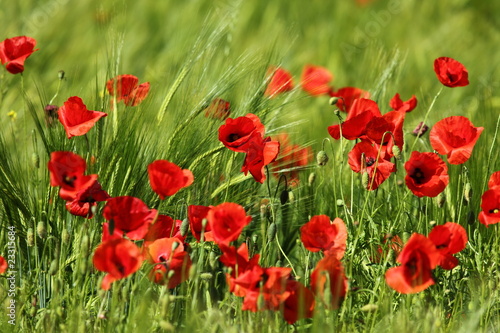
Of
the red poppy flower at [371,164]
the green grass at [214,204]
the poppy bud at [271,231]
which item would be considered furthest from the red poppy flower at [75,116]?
the red poppy flower at [371,164]

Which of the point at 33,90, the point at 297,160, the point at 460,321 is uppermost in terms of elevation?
the point at 33,90

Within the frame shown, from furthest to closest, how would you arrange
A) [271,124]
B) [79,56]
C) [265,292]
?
[79,56] → [271,124] → [265,292]

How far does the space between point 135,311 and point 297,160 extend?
0.63 metres

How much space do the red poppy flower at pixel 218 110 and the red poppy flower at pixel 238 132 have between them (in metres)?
0.23

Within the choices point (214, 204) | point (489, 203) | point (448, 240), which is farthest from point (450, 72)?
point (214, 204)

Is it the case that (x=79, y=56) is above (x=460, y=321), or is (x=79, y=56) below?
above

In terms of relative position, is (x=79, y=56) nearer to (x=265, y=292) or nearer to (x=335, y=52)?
(x=335, y=52)

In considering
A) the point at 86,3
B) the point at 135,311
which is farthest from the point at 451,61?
the point at 86,3

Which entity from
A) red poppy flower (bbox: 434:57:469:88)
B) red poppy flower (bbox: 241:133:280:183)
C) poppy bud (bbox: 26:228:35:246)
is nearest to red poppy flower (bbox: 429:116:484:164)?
red poppy flower (bbox: 434:57:469:88)

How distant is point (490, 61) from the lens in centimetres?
323

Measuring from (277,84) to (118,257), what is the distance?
76cm

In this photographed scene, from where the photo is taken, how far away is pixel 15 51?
60.6 inches

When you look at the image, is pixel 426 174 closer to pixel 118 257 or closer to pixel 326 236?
pixel 326 236

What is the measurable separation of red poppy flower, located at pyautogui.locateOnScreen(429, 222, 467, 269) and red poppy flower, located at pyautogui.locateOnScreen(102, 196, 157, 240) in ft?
1.49
